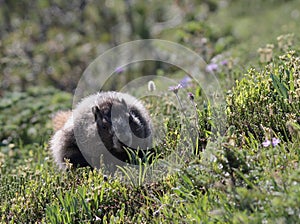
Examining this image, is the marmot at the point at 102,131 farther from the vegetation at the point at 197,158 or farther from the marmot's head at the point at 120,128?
the vegetation at the point at 197,158

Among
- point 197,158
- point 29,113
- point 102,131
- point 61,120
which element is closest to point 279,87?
point 197,158

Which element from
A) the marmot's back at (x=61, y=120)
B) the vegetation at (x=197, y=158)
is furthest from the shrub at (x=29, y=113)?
the marmot's back at (x=61, y=120)

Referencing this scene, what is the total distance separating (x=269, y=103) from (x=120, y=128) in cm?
112

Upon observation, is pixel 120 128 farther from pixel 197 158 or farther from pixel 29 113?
pixel 29 113

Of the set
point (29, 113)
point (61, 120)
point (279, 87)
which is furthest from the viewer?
point (29, 113)

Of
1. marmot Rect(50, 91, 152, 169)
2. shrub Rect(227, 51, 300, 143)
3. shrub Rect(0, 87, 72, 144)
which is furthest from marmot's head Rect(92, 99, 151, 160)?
shrub Rect(0, 87, 72, 144)

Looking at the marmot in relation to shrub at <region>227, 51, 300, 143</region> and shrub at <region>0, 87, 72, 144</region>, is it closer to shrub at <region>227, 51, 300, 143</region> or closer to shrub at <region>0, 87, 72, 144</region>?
shrub at <region>227, 51, 300, 143</region>

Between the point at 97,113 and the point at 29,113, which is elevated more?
the point at 97,113

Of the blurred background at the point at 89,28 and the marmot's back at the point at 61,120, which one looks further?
the blurred background at the point at 89,28

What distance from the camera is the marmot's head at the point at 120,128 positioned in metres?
4.18

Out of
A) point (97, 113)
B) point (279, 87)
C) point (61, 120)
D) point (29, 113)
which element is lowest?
point (29, 113)

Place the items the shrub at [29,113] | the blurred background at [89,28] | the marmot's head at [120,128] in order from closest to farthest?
the marmot's head at [120,128]
the shrub at [29,113]
the blurred background at [89,28]

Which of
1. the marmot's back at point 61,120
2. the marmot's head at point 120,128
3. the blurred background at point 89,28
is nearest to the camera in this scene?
the marmot's head at point 120,128

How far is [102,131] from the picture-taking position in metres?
4.27
